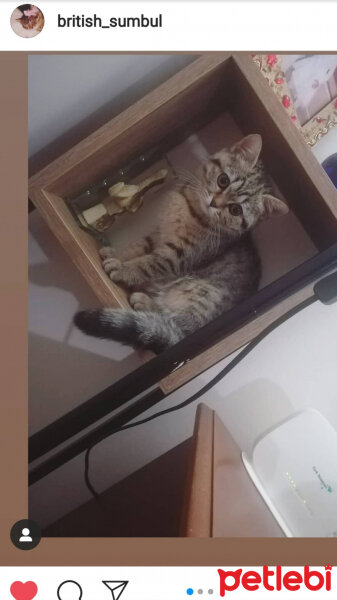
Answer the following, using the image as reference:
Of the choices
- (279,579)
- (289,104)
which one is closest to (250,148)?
(289,104)

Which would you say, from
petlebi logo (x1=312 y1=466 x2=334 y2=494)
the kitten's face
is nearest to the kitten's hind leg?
the kitten's face

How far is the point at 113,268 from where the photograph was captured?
0.72 meters

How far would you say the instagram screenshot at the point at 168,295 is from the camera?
42 centimetres

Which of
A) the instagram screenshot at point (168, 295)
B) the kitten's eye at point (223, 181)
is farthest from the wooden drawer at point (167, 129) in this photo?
the kitten's eye at point (223, 181)

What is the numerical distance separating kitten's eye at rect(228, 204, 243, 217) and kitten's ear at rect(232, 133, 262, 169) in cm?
7

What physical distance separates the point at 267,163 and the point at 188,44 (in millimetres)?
329

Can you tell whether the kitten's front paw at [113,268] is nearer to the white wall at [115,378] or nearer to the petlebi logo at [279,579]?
the white wall at [115,378]

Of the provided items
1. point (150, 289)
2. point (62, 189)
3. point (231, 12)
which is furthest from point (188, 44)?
point (150, 289)

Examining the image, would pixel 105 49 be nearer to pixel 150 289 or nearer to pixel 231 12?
pixel 231 12

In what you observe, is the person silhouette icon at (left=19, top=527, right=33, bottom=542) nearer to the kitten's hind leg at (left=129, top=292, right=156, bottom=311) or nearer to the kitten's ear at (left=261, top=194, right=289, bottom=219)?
the kitten's hind leg at (left=129, top=292, right=156, bottom=311)

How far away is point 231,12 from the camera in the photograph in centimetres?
47

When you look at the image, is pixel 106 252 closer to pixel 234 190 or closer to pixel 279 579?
pixel 234 190

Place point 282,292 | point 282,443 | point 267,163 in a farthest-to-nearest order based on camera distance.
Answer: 1. point 267,163
2. point 282,443
3. point 282,292

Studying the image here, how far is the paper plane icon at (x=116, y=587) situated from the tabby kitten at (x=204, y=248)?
367mm
